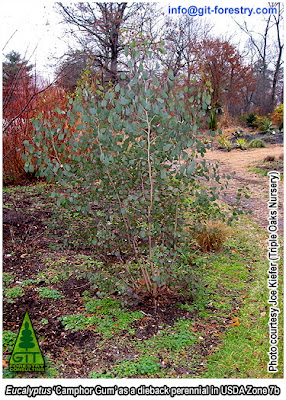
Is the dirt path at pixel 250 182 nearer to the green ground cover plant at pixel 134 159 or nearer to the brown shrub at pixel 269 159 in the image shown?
the brown shrub at pixel 269 159

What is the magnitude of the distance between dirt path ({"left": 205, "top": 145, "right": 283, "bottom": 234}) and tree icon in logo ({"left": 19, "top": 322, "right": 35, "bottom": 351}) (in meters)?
1.74

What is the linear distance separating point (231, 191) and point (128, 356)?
498cm

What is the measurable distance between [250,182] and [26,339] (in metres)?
5.99

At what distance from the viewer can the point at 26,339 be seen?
6.63ft

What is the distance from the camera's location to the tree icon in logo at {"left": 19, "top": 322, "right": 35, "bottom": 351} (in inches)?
78.7

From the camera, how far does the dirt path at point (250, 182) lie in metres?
5.36

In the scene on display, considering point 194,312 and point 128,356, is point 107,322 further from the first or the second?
point 194,312

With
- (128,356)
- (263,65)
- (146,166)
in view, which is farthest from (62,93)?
(263,65)

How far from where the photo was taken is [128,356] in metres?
2.17
